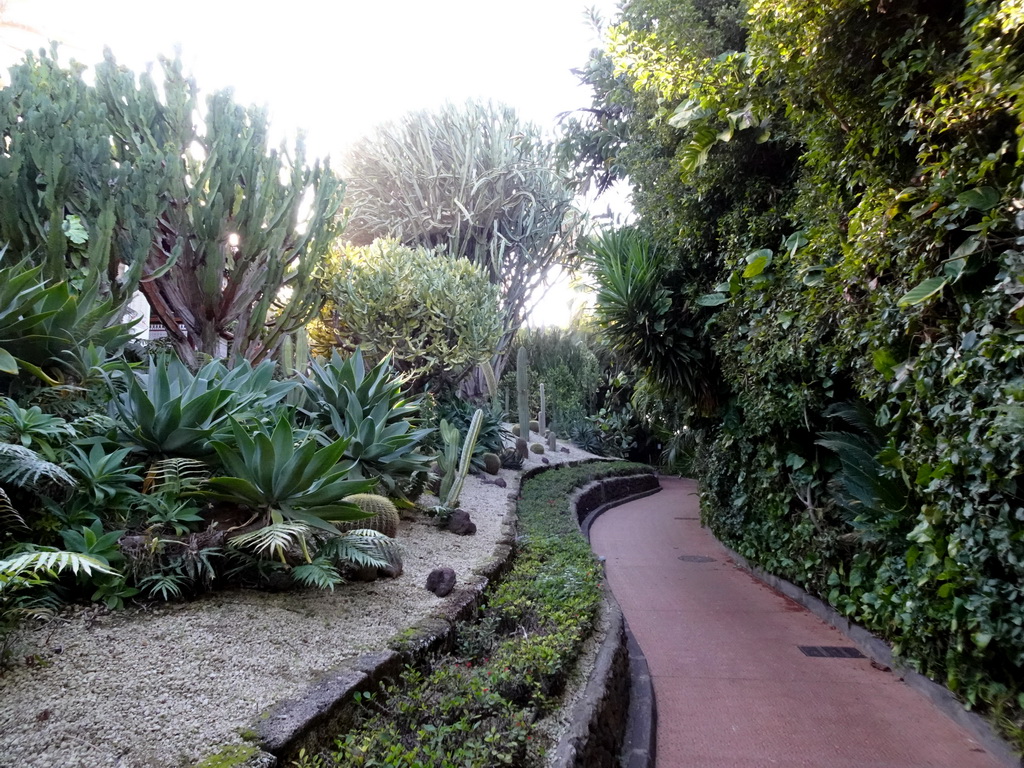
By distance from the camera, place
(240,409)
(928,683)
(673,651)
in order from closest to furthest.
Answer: (928,683) → (240,409) → (673,651)

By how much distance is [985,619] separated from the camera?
11.0ft

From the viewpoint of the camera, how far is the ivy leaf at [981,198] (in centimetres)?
331

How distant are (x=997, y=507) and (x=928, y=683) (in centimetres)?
182

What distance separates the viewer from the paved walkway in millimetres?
3732

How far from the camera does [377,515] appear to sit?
16.8ft

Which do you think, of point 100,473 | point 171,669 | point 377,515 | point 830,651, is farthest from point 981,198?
point 100,473

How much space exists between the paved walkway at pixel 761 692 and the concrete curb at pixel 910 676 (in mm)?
62

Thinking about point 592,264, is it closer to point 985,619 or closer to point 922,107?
point 922,107

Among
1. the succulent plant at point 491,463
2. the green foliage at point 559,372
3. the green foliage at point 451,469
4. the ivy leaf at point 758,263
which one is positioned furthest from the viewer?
the green foliage at point 559,372

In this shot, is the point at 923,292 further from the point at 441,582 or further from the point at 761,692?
the point at 441,582

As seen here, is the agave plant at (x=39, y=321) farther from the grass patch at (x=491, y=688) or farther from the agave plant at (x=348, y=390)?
the grass patch at (x=491, y=688)

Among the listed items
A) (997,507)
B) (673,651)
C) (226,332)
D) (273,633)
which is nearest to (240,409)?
(273,633)

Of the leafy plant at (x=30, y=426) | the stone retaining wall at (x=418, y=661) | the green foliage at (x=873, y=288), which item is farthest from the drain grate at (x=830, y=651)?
the leafy plant at (x=30, y=426)

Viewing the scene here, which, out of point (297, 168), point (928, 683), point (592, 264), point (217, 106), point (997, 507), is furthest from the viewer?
point (592, 264)
